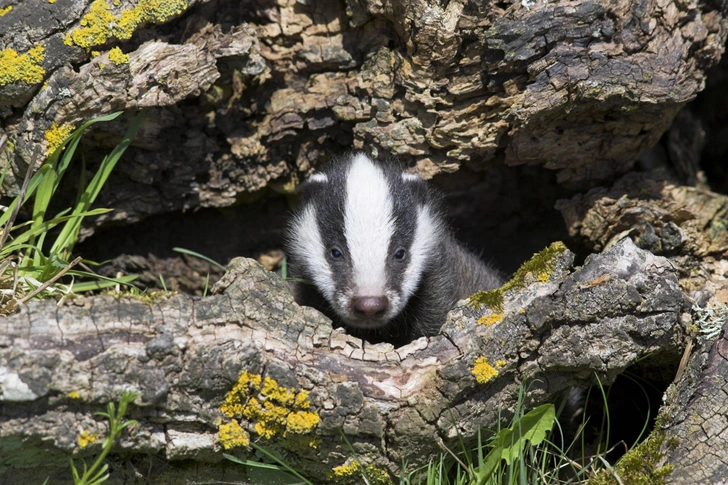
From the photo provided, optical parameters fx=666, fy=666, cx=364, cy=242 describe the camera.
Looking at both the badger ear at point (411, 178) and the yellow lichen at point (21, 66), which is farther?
the badger ear at point (411, 178)

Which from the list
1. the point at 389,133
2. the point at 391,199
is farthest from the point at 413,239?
the point at 389,133

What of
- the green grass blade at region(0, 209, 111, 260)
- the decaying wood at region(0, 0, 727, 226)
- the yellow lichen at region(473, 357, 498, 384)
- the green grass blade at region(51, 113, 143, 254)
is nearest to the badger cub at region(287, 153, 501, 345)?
the decaying wood at region(0, 0, 727, 226)

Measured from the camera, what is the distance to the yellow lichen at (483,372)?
2689 mm

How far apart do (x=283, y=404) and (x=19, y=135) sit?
2.00 metres

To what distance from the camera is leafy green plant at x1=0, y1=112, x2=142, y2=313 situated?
3027mm

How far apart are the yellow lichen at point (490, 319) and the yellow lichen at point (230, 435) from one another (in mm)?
1068

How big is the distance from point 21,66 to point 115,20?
0.50 m

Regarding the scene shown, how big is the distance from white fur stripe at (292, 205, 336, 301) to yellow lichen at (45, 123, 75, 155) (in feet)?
4.46

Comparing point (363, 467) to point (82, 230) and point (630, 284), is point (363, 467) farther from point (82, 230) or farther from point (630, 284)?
point (82, 230)

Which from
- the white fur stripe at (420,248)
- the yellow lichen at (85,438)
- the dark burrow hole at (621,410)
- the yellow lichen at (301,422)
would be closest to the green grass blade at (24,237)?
the yellow lichen at (85,438)

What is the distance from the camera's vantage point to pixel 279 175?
436cm

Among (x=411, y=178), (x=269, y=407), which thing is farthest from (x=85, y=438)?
(x=411, y=178)

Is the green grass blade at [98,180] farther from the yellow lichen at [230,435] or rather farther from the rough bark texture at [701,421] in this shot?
the rough bark texture at [701,421]

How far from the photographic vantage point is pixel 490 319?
2797 millimetres
